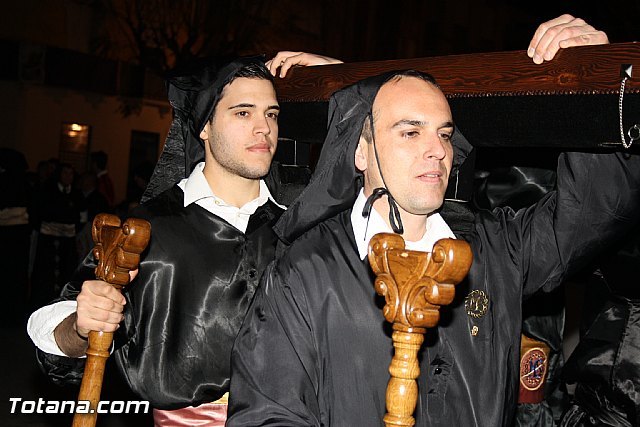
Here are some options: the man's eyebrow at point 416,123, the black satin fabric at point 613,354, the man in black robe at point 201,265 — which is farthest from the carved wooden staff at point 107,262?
the black satin fabric at point 613,354

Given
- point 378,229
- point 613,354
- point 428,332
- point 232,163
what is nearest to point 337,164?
point 378,229

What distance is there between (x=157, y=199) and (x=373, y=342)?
130cm

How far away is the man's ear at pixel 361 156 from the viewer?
2.92 meters

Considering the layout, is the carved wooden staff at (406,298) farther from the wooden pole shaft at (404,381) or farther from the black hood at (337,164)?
the black hood at (337,164)

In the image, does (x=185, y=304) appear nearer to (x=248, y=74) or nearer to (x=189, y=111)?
(x=189, y=111)

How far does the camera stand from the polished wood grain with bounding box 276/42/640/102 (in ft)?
8.41

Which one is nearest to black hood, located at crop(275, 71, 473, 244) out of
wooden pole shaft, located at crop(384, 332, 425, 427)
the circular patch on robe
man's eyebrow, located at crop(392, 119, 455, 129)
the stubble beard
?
man's eyebrow, located at crop(392, 119, 455, 129)

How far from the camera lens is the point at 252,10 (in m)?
18.0

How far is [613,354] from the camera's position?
10.8 feet

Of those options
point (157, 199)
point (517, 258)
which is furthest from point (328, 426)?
point (157, 199)

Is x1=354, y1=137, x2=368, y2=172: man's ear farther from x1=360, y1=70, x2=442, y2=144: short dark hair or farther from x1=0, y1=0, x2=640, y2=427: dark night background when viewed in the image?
x1=0, y1=0, x2=640, y2=427: dark night background

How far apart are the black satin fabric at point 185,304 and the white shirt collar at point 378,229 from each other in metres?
0.71

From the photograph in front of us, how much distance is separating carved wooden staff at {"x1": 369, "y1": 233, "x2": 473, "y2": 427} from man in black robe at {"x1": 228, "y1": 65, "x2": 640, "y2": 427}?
57 cm

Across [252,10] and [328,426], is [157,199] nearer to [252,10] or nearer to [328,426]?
[328,426]
